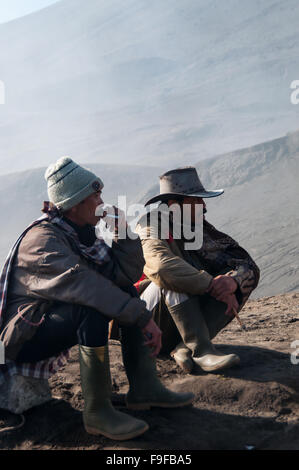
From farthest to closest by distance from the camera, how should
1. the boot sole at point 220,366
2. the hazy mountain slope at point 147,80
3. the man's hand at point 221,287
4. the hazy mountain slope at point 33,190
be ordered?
1. the hazy mountain slope at point 147,80
2. the hazy mountain slope at point 33,190
3. the man's hand at point 221,287
4. the boot sole at point 220,366

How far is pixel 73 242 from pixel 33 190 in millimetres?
41067

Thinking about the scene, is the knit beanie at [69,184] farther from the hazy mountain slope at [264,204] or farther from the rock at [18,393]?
the hazy mountain slope at [264,204]

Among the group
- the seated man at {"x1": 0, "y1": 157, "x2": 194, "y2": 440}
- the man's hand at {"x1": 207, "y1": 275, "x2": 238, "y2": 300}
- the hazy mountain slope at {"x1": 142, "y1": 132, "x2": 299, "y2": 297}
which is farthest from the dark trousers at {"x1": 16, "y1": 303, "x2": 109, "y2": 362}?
the hazy mountain slope at {"x1": 142, "y1": 132, "x2": 299, "y2": 297}

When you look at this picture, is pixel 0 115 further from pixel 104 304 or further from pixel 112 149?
pixel 104 304

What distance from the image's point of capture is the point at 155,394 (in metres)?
2.95

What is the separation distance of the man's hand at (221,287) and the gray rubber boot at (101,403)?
114 centimetres

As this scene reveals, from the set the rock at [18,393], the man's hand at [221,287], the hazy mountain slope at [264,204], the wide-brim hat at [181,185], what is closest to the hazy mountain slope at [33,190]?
the hazy mountain slope at [264,204]

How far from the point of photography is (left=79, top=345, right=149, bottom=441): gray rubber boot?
102 inches

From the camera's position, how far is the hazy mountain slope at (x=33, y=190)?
131ft

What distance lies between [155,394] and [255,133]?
56.4 meters

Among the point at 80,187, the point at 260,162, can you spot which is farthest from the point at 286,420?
the point at 260,162

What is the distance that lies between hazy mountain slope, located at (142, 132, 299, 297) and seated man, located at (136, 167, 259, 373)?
15869 millimetres

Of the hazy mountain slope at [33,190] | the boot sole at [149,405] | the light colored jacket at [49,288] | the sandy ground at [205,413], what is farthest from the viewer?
the hazy mountain slope at [33,190]

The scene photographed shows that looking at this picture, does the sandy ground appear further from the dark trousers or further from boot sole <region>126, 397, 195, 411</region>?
the dark trousers
